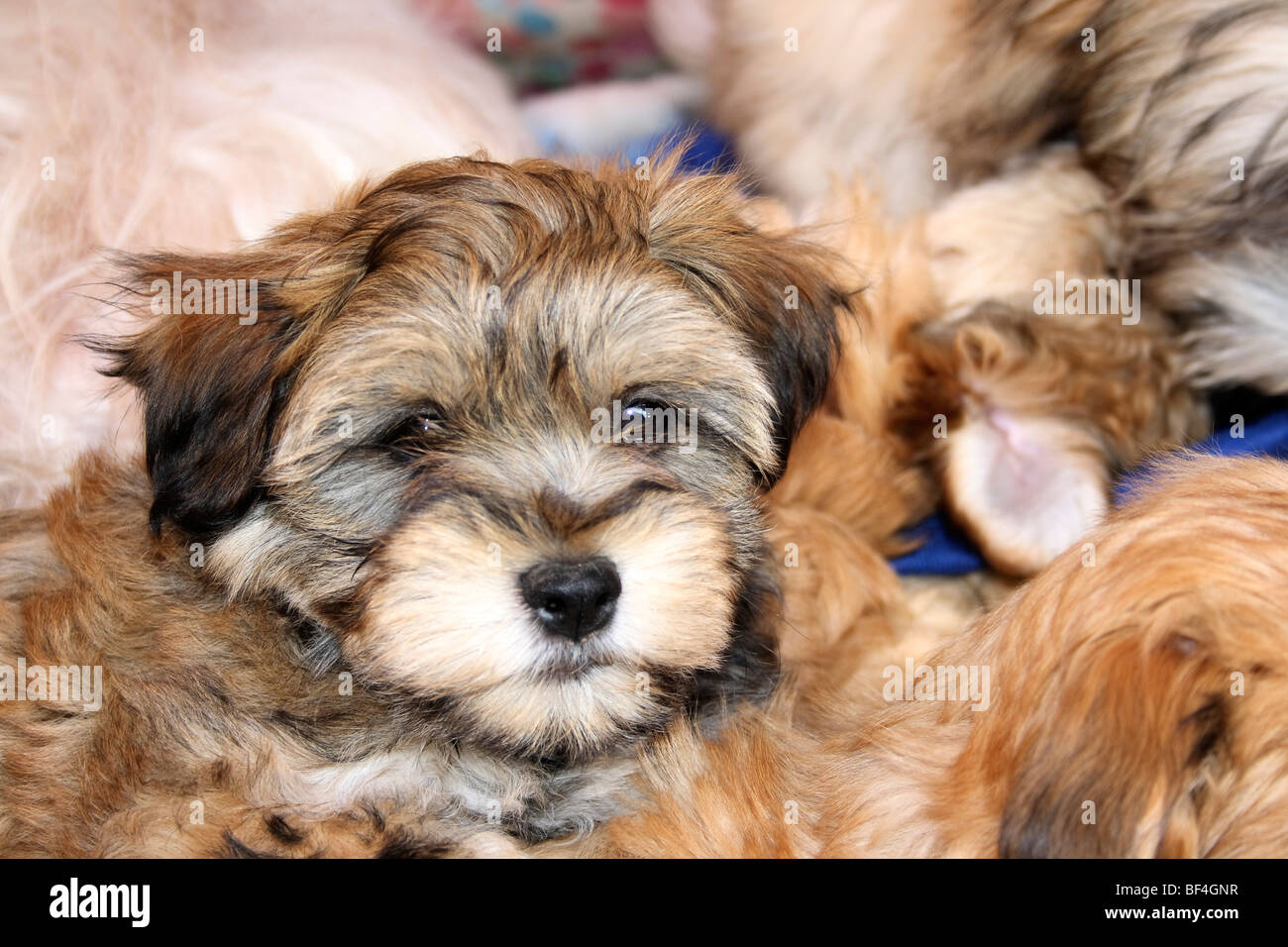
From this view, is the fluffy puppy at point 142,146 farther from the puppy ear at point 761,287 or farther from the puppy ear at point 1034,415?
the puppy ear at point 1034,415

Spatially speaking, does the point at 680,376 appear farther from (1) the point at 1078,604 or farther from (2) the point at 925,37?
(2) the point at 925,37

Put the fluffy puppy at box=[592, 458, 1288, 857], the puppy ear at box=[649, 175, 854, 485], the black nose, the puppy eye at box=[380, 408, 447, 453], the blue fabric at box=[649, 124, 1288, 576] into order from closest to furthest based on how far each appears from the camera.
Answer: the fluffy puppy at box=[592, 458, 1288, 857], the black nose, the puppy eye at box=[380, 408, 447, 453], the puppy ear at box=[649, 175, 854, 485], the blue fabric at box=[649, 124, 1288, 576]

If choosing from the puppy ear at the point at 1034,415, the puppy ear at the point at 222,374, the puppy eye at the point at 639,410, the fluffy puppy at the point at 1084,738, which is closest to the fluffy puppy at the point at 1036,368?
the puppy ear at the point at 1034,415

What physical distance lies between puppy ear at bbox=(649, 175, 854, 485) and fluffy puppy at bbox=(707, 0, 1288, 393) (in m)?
1.06

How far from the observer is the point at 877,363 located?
10.5ft

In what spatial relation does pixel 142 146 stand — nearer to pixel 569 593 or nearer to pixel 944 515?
pixel 569 593

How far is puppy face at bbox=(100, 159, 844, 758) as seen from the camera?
191 centimetres

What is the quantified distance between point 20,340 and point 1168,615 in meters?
2.53

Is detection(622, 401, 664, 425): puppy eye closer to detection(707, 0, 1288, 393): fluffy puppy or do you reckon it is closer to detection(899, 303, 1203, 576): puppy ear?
detection(899, 303, 1203, 576): puppy ear

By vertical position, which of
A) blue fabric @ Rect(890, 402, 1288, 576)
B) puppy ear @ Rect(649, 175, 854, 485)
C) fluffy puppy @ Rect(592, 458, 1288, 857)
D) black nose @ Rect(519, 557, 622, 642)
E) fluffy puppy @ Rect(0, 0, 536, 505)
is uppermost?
fluffy puppy @ Rect(0, 0, 536, 505)

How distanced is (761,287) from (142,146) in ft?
5.78

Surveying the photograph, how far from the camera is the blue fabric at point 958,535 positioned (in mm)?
3146

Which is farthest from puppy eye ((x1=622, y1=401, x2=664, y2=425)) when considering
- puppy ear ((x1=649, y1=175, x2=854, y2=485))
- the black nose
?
the black nose
